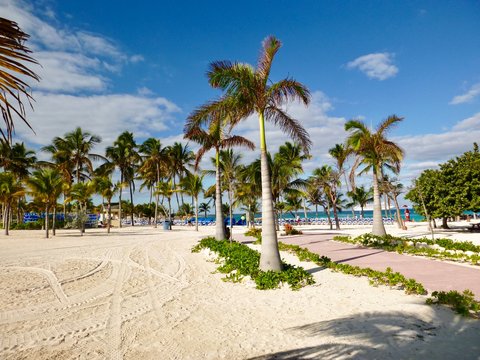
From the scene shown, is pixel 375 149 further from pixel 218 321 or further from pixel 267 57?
pixel 218 321

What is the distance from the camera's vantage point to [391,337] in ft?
14.9

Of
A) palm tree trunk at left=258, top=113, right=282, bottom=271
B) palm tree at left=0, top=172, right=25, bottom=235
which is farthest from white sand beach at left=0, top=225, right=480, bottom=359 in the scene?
palm tree at left=0, top=172, right=25, bottom=235

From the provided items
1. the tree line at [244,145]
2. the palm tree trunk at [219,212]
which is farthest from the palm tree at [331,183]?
the palm tree trunk at [219,212]

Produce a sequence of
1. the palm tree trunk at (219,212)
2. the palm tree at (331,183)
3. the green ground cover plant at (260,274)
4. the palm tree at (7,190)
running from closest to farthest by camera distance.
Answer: the green ground cover plant at (260,274)
the palm tree trunk at (219,212)
the palm tree at (7,190)
the palm tree at (331,183)

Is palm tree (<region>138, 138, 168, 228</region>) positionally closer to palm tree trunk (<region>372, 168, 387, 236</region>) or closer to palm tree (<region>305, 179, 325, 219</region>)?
palm tree (<region>305, 179, 325, 219</region>)

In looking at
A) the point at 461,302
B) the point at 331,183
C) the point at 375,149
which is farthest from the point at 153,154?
the point at 461,302

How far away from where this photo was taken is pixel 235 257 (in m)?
11.3

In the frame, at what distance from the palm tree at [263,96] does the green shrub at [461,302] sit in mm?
4089

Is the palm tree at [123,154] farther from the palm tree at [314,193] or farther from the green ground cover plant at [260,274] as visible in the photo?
the green ground cover plant at [260,274]

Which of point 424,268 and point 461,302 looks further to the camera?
point 424,268

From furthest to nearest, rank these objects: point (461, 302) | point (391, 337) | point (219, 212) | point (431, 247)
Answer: point (219, 212) → point (431, 247) → point (461, 302) → point (391, 337)

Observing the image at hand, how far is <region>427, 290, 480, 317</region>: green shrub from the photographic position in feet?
17.6

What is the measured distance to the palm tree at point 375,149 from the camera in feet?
55.8

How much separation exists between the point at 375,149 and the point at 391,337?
48.6ft
